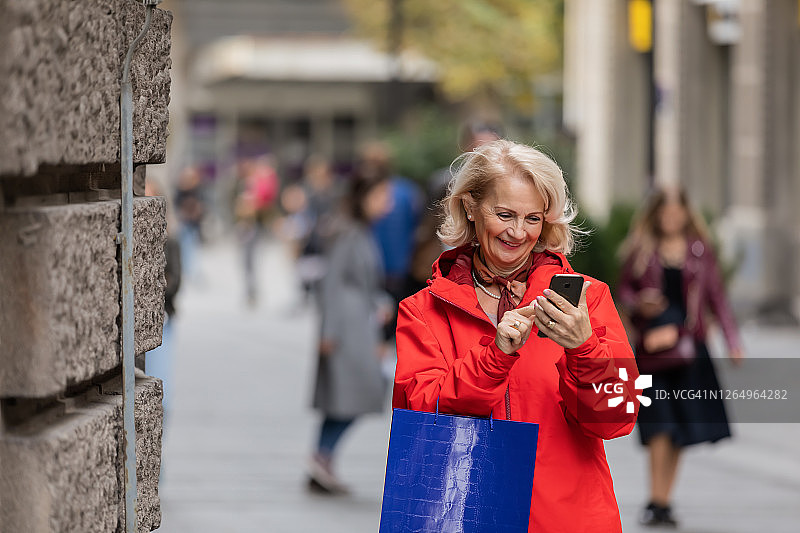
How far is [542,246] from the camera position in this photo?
11.8 ft

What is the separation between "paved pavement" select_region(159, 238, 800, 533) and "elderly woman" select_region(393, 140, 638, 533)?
412cm

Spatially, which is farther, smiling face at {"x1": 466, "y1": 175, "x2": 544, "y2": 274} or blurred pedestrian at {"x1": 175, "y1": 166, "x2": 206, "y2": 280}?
blurred pedestrian at {"x1": 175, "y1": 166, "x2": 206, "y2": 280}

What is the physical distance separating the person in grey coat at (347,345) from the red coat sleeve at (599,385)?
5156 mm

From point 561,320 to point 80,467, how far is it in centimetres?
110

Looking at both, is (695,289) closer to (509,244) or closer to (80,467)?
(509,244)

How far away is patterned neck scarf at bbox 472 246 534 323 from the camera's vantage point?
3443 millimetres

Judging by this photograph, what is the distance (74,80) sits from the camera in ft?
9.36

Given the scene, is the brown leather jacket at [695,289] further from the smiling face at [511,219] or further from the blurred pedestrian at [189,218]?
the blurred pedestrian at [189,218]

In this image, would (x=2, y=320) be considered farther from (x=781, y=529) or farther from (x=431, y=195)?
(x=431, y=195)

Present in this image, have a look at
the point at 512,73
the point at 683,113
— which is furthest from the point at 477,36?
the point at 683,113

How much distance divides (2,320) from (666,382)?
5.69m

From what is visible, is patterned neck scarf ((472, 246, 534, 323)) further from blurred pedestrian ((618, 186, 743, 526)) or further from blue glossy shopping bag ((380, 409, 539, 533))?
blurred pedestrian ((618, 186, 743, 526))

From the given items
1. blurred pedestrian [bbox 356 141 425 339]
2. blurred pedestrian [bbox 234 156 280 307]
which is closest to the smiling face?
blurred pedestrian [bbox 356 141 425 339]

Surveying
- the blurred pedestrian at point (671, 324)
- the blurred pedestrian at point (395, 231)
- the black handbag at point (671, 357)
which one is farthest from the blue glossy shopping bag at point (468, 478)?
the blurred pedestrian at point (395, 231)
